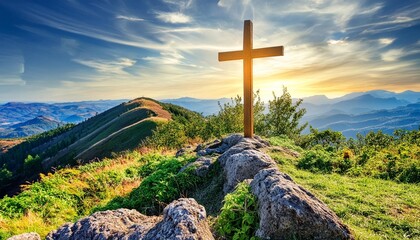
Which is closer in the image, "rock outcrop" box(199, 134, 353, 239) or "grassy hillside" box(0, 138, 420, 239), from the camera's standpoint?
"rock outcrop" box(199, 134, 353, 239)

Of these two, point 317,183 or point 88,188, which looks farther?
point 88,188

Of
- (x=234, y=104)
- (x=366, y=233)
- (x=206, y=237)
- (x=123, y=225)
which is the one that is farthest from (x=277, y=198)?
(x=234, y=104)

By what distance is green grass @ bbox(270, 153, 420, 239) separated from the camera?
484cm

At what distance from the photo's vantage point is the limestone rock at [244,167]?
7.12m

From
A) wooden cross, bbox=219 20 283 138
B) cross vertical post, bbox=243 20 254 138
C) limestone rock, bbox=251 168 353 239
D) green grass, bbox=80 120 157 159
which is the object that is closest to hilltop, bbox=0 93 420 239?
limestone rock, bbox=251 168 353 239

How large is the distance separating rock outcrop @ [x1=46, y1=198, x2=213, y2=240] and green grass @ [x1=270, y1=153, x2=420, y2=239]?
2751 mm

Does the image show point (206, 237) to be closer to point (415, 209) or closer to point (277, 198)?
point (277, 198)

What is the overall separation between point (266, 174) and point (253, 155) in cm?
Answer: 214

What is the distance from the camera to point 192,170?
30.2ft

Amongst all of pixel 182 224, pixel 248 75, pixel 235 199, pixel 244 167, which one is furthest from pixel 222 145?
pixel 182 224

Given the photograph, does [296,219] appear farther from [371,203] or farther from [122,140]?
[122,140]

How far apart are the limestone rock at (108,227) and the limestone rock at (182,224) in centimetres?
44

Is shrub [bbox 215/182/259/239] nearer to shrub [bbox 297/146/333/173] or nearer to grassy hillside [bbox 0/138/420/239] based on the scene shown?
grassy hillside [bbox 0/138/420/239]

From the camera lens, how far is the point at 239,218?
481cm
